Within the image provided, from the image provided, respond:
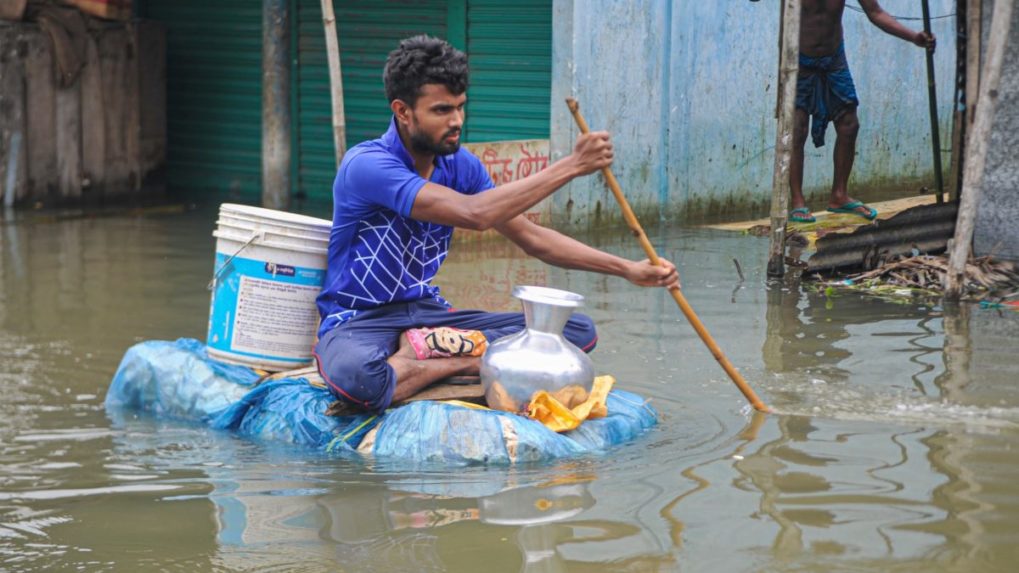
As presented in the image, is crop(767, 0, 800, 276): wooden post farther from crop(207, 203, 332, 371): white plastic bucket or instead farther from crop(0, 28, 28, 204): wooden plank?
crop(0, 28, 28, 204): wooden plank

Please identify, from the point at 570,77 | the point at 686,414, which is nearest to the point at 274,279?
the point at 686,414

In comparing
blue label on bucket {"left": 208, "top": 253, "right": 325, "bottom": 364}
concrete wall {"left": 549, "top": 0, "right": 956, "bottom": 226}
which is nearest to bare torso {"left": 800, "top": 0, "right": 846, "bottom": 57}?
concrete wall {"left": 549, "top": 0, "right": 956, "bottom": 226}

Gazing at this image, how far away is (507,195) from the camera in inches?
185

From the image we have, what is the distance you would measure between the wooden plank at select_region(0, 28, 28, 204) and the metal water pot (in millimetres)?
7418

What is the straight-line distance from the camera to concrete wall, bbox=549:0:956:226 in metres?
10.4

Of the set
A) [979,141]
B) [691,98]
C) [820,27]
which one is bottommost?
[979,141]

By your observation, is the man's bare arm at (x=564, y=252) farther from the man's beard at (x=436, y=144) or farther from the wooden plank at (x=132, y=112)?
the wooden plank at (x=132, y=112)

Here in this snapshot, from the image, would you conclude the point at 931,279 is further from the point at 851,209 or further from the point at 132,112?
the point at 132,112

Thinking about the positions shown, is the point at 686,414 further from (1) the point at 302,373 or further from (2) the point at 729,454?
(1) the point at 302,373

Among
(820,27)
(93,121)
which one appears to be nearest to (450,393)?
(820,27)

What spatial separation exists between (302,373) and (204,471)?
2.56ft

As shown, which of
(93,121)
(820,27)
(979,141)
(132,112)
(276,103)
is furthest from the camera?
(132,112)

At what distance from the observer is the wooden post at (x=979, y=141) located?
718 cm

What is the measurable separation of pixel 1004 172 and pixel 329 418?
497cm
